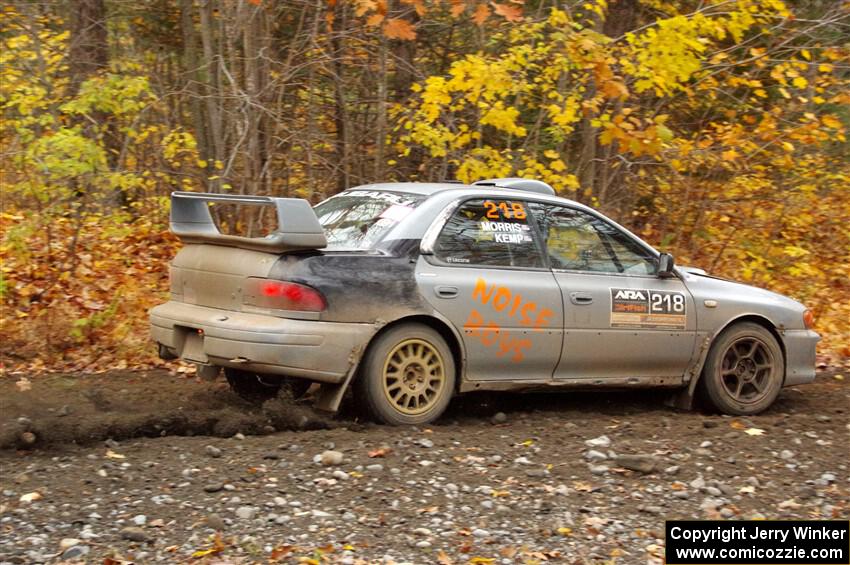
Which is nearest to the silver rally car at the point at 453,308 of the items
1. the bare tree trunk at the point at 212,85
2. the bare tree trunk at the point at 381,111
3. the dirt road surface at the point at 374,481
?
the dirt road surface at the point at 374,481

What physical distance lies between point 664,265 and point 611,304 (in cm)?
57

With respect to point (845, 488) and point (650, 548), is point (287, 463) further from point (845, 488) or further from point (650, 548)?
point (845, 488)

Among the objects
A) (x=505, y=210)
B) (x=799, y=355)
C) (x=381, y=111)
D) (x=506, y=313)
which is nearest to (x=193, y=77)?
(x=381, y=111)

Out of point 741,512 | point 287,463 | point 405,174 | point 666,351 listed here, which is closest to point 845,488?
point 741,512

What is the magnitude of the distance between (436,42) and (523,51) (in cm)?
271

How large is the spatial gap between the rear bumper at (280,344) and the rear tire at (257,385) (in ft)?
2.56

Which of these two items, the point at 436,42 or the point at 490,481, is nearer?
the point at 490,481

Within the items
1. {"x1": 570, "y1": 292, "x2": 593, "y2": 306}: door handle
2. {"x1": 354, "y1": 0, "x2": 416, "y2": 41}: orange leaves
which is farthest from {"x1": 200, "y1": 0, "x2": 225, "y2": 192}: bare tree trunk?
{"x1": 570, "y1": 292, "x2": 593, "y2": 306}: door handle

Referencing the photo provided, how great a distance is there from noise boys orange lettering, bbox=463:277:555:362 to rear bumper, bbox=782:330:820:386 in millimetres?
2254

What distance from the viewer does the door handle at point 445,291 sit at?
6762 mm

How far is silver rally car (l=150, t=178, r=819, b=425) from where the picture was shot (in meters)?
6.40

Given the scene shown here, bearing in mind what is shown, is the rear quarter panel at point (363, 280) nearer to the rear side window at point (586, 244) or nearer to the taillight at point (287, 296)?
the taillight at point (287, 296)

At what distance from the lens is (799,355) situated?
8.16 metres

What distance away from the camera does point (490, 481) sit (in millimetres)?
5688
